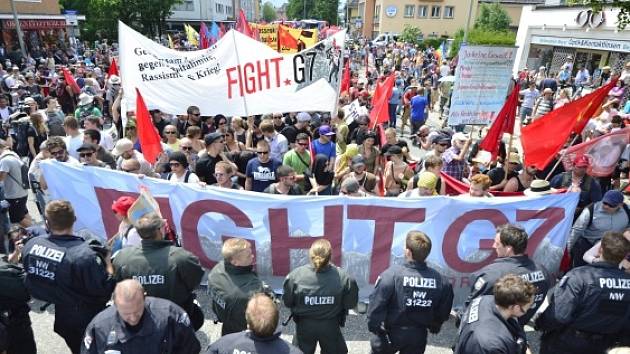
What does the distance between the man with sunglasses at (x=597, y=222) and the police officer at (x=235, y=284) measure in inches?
147

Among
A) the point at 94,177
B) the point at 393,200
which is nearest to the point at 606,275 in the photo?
the point at 393,200

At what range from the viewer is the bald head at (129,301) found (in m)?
2.56

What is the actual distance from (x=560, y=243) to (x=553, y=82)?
53.8 feet

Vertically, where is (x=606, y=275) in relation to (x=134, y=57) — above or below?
below

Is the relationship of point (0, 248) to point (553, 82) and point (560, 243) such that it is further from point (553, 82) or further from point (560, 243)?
point (553, 82)

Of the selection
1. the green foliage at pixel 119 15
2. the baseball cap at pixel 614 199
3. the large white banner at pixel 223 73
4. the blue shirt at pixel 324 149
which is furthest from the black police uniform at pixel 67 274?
the green foliage at pixel 119 15

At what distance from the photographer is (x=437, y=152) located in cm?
653

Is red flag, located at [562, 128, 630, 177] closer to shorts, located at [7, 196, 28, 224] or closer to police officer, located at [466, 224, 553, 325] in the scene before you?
police officer, located at [466, 224, 553, 325]

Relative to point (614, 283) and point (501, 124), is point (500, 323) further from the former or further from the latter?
point (501, 124)

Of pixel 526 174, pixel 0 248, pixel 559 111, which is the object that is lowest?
pixel 0 248

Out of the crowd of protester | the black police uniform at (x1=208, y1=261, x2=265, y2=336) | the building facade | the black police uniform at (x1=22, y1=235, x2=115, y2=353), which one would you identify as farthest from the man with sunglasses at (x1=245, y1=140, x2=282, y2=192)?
the building facade

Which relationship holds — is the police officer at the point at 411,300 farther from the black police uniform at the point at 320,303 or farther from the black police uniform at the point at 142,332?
the black police uniform at the point at 142,332

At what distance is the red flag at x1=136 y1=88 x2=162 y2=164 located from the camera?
243 inches

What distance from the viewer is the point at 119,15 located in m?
41.2
